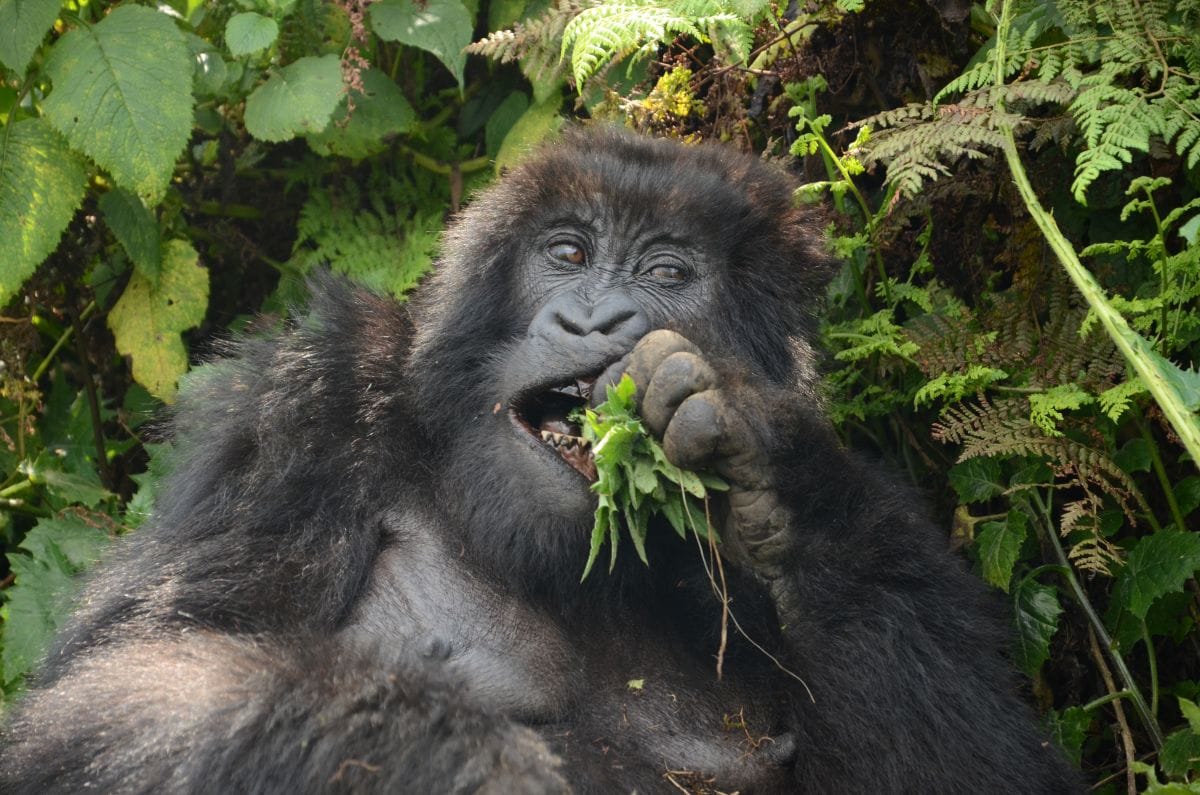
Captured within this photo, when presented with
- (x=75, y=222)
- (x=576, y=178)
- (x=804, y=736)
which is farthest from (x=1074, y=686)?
(x=75, y=222)

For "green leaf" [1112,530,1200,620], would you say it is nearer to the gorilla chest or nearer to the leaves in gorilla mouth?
the gorilla chest

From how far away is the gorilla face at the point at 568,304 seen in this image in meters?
3.32

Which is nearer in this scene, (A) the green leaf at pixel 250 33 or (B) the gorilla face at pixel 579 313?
(B) the gorilla face at pixel 579 313

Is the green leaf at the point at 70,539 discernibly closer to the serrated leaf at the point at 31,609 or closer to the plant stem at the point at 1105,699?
the serrated leaf at the point at 31,609

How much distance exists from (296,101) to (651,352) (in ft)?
7.40

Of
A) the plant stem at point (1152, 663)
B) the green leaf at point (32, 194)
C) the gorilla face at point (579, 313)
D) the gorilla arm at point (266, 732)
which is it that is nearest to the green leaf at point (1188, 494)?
the plant stem at point (1152, 663)

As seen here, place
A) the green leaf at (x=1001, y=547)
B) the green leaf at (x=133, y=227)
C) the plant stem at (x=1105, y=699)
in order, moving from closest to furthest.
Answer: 1. the plant stem at (x=1105, y=699)
2. the green leaf at (x=1001, y=547)
3. the green leaf at (x=133, y=227)

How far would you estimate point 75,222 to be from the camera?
209 inches

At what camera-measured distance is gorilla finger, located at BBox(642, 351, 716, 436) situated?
2.96 metres

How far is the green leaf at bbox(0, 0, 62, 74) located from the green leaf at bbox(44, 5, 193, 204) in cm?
9

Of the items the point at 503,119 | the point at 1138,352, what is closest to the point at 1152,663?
the point at 1138,352

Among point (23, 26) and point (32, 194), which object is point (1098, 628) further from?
point (23, 26)

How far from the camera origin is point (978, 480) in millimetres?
3951

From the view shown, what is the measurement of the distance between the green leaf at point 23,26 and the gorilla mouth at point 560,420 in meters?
2.38
